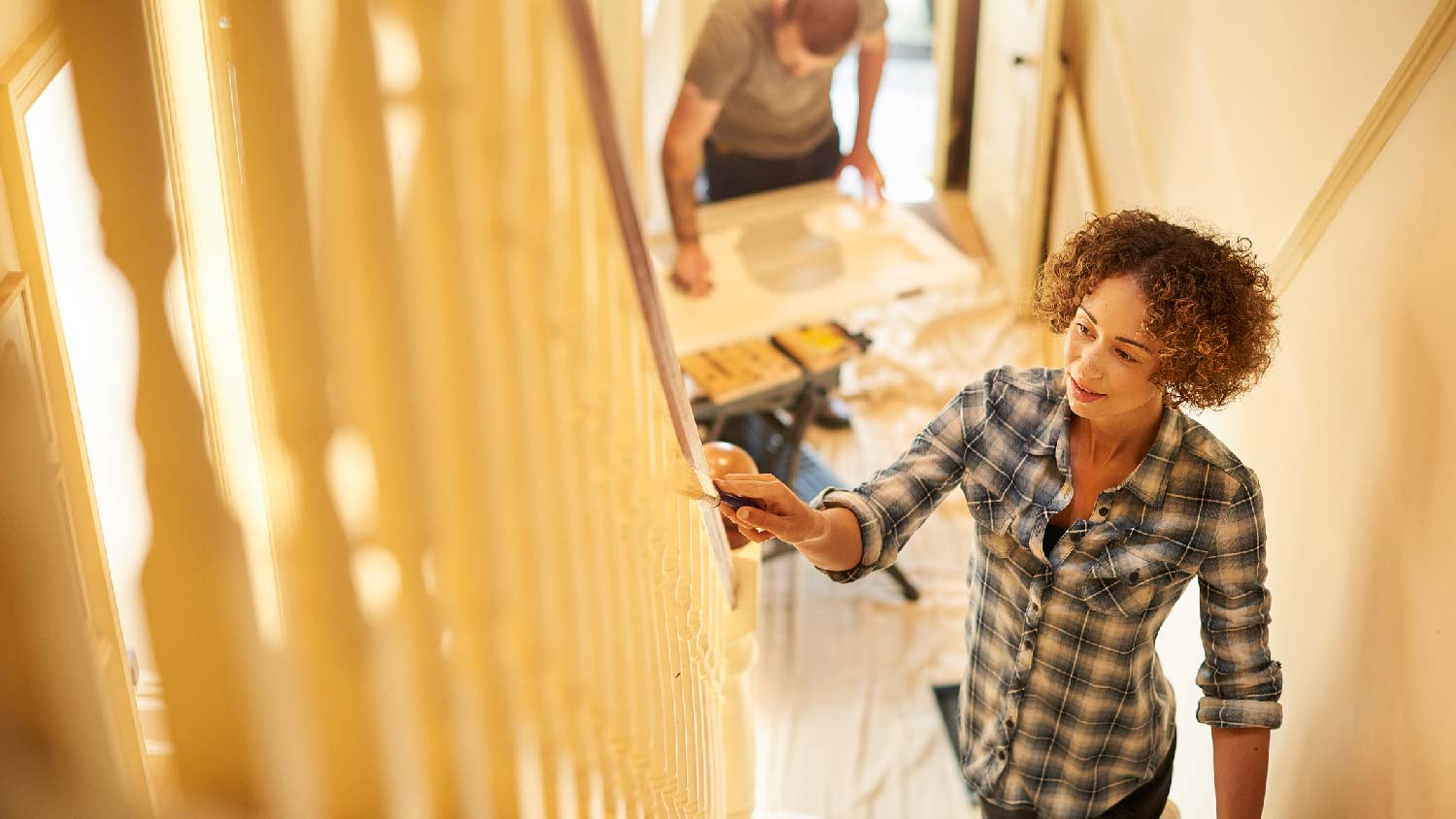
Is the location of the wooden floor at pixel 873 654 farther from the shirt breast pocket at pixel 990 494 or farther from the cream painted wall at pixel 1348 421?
the shirt breast pocket at pixel 990 494

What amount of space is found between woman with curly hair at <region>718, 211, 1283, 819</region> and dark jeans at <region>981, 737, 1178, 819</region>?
1.7 inches

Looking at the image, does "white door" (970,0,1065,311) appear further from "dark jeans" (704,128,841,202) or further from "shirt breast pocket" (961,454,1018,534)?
"shirt breast pocket" (961,454,1018,534)

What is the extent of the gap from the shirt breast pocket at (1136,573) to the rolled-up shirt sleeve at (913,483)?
0.23m

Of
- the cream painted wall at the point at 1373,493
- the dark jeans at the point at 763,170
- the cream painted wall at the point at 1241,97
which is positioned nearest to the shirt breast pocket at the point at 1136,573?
the cream painted wall at the point at 1373,493

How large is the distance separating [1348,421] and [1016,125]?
127 inches

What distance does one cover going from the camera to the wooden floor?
2.86 m

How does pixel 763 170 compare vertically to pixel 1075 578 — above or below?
above

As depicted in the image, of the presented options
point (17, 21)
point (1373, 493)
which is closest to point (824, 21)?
point (1373, 493)

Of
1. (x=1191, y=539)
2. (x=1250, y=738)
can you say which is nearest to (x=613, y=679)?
(x=1191, y=539)

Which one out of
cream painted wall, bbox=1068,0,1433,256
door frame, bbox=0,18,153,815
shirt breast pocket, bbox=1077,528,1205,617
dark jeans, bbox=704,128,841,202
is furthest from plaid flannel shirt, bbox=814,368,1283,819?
dark jeans, bbox=704,128,841,202

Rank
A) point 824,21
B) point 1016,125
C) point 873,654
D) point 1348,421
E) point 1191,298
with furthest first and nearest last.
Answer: point 1016,125 → point 824,21 → point 873,654 → point 1348,421 → point 1191,298

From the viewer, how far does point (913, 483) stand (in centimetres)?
161

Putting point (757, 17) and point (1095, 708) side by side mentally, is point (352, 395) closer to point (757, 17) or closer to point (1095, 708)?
point (1095, 708)

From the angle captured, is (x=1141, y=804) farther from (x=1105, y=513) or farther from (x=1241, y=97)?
(x=1241, y=97)
